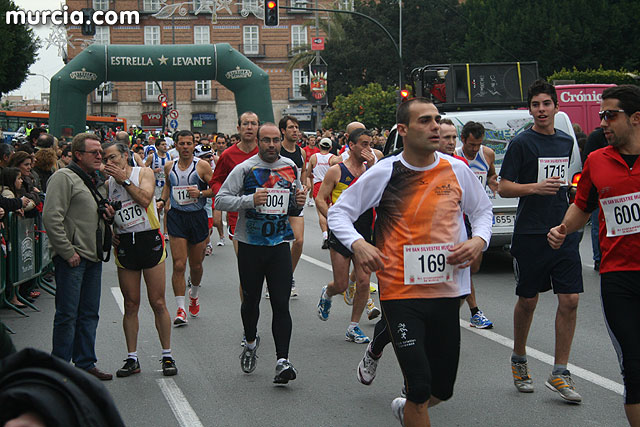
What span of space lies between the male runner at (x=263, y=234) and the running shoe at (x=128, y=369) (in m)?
0.90

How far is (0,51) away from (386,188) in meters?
41.8

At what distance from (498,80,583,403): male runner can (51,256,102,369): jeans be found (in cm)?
327

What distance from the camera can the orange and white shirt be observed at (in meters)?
4.36

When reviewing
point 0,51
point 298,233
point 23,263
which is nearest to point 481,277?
point 298,233

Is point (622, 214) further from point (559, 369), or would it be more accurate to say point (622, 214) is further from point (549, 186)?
point (559, 369)

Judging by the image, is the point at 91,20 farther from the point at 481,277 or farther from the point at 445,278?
the point at 445,278

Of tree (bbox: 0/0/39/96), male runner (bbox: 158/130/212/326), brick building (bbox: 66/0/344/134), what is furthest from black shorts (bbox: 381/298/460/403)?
brick building (bbox: 66/0/344/134)

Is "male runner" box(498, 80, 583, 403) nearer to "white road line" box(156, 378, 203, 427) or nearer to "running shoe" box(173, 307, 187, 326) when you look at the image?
"white road line" box(156, 378, 203, 427)

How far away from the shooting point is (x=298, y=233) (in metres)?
9.51

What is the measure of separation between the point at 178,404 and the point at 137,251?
4.74 feet

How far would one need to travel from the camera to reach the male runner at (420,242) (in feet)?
14.0

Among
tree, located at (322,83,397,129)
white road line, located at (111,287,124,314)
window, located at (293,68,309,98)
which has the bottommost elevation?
white road line, located at (111,287,124,314)

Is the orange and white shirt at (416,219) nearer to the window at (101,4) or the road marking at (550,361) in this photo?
the road marking at (550,361)

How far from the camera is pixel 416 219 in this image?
4422 millimetres
